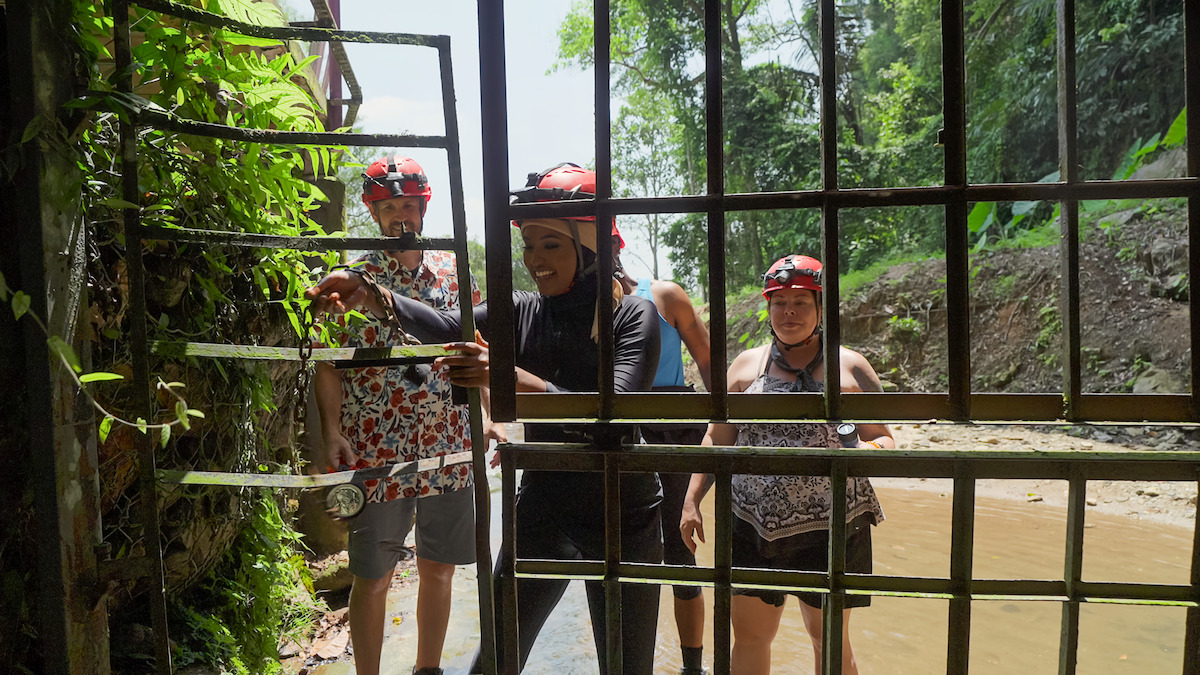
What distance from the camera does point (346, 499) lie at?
5.58ft

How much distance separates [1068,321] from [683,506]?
163 cm

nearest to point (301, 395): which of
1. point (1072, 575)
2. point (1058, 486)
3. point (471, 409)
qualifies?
point (471, 409)

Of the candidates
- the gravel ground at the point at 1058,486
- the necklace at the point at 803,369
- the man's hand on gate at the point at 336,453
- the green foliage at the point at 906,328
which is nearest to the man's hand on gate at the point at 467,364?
the man's hand on gate at the point at 336,453

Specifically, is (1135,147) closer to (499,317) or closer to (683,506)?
(683,506)

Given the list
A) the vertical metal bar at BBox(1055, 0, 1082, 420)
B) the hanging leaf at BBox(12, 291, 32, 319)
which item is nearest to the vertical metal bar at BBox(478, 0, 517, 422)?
the hanging leaf at BBox(12, 291, 32, 319)

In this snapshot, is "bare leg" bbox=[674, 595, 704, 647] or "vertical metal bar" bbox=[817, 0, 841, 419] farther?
"bare leg" bbox=[674, 595, 704, 647]

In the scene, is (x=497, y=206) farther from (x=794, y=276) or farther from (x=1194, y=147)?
(x=794, y=276)

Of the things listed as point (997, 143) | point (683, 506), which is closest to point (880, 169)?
point (997, 143)

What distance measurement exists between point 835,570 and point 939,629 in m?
2.91

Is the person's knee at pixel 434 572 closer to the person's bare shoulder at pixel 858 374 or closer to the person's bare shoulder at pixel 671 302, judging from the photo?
the person's bare shoulder at pixel 671 302

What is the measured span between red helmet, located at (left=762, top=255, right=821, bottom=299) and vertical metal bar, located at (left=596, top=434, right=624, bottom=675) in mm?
1500

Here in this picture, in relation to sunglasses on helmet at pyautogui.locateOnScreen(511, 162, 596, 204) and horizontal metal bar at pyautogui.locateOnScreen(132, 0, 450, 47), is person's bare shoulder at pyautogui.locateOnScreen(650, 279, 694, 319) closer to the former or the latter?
sunglasses on helmet at pyautogui.locateOnScreen(511, 162, 596, 204)

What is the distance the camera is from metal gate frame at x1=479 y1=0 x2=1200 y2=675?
1.34 metres

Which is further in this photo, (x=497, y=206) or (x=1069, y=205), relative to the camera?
(x=497, y=206)
